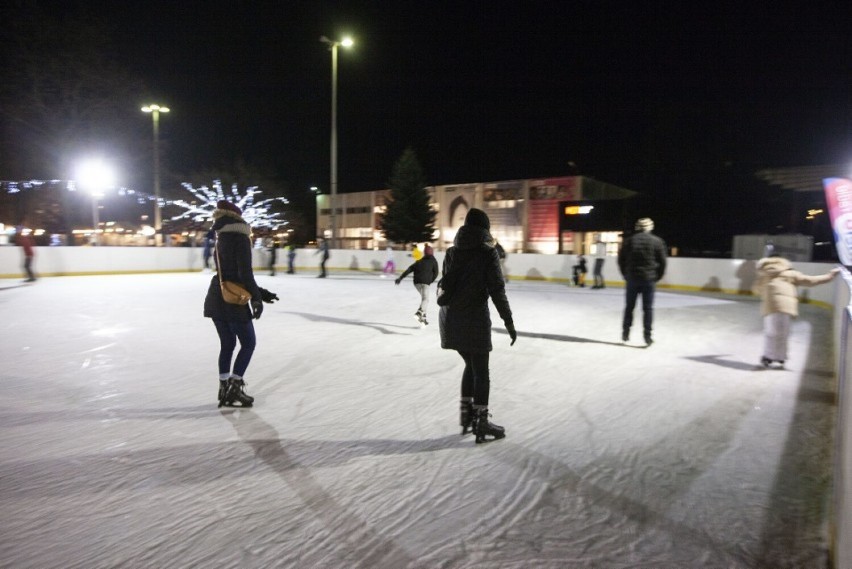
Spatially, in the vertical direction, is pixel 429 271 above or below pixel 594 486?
above

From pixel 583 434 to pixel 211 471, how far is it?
8.23 feet

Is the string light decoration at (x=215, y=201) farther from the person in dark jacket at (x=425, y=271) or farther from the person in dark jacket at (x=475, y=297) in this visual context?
the person in dark jacket at (x=475, y=297)

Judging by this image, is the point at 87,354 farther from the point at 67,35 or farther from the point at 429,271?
the point at 67,35

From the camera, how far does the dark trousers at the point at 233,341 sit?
13.5 ft

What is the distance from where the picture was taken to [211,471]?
10.2 feet

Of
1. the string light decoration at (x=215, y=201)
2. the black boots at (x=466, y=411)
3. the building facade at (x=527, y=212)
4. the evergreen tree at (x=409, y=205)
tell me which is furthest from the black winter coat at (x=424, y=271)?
the evergreen tree at (x=409, y=205)

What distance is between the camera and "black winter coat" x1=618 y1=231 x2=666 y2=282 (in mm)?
6863

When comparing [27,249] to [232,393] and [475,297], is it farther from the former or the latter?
[475,297]

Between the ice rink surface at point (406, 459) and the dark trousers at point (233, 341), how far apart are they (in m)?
0.43

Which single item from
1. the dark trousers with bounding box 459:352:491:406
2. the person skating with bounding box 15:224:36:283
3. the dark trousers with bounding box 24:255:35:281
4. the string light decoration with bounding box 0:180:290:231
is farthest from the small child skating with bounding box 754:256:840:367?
the string light decoration with bounding box 0:180:290:231

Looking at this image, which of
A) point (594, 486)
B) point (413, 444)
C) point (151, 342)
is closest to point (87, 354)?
point (151, 342)

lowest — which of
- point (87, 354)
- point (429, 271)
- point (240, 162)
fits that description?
point (87, 354)

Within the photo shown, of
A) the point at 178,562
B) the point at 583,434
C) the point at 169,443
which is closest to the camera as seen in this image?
the point at 178,562

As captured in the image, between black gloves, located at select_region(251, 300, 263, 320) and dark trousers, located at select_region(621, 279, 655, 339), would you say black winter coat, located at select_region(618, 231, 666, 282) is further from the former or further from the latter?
black gloves, located at select_region(251, 300, 263, 320)
